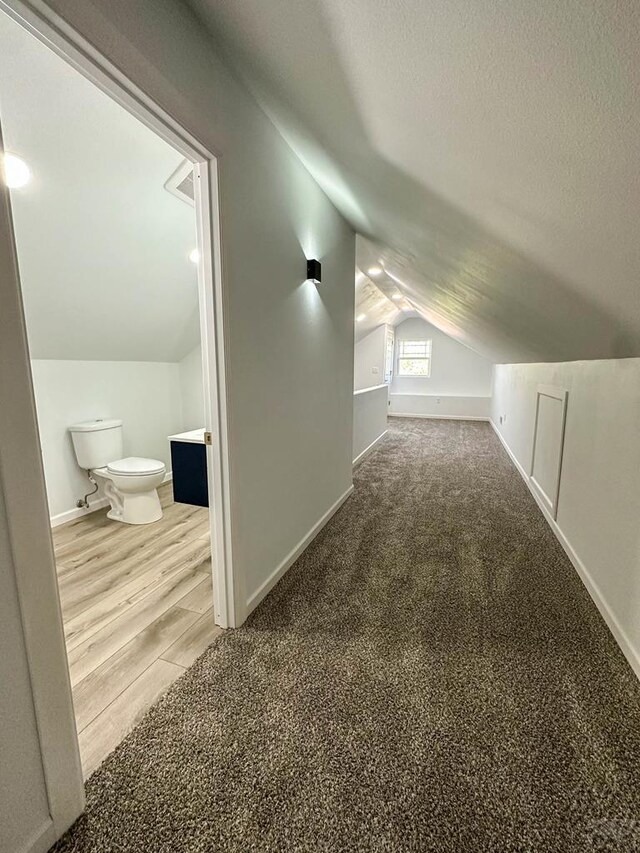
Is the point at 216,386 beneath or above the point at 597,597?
above

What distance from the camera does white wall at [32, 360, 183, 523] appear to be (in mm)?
2658

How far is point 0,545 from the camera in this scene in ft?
2.49

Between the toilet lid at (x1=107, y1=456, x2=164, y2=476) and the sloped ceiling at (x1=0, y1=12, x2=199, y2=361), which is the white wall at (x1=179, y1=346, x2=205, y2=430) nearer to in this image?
the sloped ceiling at (x1=0, y1=12, x2=199, y2=361)

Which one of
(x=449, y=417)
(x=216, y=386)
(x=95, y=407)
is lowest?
(x=449, y=417)

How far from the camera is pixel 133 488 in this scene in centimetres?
267

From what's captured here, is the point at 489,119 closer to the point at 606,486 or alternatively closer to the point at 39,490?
the point at 39,490

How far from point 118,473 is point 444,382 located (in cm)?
752

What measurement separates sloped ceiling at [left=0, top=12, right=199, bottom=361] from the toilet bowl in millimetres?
895

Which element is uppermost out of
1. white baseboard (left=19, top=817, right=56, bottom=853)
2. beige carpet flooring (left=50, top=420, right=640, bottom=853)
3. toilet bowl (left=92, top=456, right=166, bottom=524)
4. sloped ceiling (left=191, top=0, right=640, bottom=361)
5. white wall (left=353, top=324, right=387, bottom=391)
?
sloped ceiling (left=191, top=0, right=640, bottom=361)

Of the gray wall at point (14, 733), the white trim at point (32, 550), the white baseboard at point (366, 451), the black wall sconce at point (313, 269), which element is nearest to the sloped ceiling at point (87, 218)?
the black wall sconce at point (313, 269)

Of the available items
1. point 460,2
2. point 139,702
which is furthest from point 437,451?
point 460,2

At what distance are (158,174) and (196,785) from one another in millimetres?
2531

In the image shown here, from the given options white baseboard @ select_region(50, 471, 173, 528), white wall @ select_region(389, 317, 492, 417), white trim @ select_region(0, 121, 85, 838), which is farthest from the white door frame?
white wall @ select_region(389, 317, 492, 417)

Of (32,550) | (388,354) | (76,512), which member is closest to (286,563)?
(32,550)
